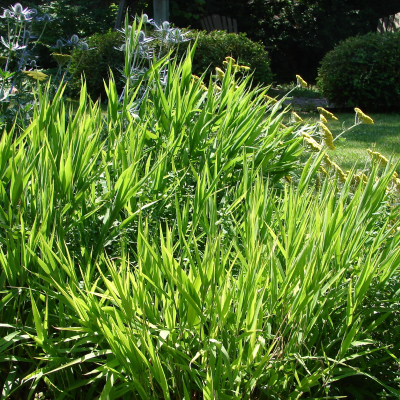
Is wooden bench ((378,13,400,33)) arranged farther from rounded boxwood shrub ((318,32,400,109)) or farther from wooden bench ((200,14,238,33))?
wooden bench ((200,14,238,33))

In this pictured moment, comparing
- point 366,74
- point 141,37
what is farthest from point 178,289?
point 366,74

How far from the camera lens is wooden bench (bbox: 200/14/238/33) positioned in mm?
14648

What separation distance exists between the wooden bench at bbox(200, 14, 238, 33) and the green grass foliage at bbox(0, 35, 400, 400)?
44.3 feet

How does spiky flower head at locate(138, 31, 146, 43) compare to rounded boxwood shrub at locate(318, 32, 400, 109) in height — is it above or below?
Result: above

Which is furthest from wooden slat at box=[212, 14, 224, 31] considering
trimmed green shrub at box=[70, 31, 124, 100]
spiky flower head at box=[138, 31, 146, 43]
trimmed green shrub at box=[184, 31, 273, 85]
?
spiky flower head at box=[138, 31, 146, 43]

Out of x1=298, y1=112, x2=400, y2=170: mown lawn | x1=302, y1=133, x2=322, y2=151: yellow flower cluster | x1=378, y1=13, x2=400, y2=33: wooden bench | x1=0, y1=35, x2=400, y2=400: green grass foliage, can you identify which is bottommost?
x1=298, y1=112, x2=400, y2=170: mown lawn

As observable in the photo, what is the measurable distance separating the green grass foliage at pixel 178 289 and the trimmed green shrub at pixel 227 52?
289 inches

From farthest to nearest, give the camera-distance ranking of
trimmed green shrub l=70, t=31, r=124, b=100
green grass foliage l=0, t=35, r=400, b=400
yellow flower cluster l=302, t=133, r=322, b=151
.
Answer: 1. trimmed green shrub l=70, t=31, r=124, b=100
2. yellow flower cluster l=302, t=133, r=322, b=151
3. green grass foliage l=0, t=35, r=400, b=400

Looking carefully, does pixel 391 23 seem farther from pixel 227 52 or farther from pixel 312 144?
pixel 312 144

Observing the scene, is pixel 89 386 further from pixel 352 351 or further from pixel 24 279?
pixel 352 351

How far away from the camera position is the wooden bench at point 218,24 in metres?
14.6

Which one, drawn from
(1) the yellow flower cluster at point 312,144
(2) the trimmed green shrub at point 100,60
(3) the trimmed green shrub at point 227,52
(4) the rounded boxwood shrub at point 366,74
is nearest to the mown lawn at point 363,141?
(4) the rounded boxwood shrub at point 366,74

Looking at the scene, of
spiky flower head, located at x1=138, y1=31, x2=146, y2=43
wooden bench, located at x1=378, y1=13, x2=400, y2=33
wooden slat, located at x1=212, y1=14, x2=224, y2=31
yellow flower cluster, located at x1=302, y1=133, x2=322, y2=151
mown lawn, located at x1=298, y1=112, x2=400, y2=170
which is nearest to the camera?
yellow flower cluster, located at x1=302, y1=133, x2=322, y2=151

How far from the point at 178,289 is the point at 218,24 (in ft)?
48.1
